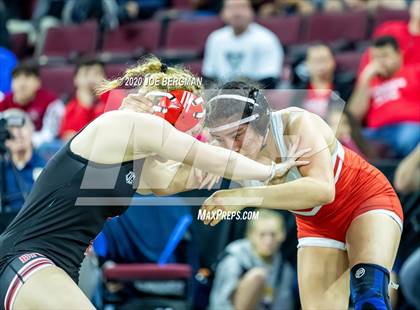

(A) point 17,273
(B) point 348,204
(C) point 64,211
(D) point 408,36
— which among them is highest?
(C) point 64,211

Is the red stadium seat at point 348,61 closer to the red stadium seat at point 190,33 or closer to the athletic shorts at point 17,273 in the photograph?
the red stadium seat at point 190,33

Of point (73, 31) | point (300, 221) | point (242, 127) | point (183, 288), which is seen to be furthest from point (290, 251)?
point (73, 31)

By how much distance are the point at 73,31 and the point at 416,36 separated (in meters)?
4.52

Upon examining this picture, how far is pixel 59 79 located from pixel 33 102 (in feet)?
4.55

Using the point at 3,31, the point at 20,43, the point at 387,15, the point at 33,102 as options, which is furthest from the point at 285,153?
the point at 20,43

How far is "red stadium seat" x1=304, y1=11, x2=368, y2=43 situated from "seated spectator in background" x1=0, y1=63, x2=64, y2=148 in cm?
250

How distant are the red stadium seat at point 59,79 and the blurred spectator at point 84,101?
1.30 metres

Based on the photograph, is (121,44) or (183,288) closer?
(183,288)

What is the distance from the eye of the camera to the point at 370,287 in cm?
458

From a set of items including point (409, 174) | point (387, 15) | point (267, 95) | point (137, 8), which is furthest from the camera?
point (137, 8)

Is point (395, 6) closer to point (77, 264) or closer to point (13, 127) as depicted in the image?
point (13, 127)

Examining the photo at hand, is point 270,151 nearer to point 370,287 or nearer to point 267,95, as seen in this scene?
point 370,287

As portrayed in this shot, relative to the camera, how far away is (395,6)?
31.2ft

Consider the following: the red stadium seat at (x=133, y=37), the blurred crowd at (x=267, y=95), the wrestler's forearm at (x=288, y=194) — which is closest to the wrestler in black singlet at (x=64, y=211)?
the wrestler's forearm at (x=288, y=194)
